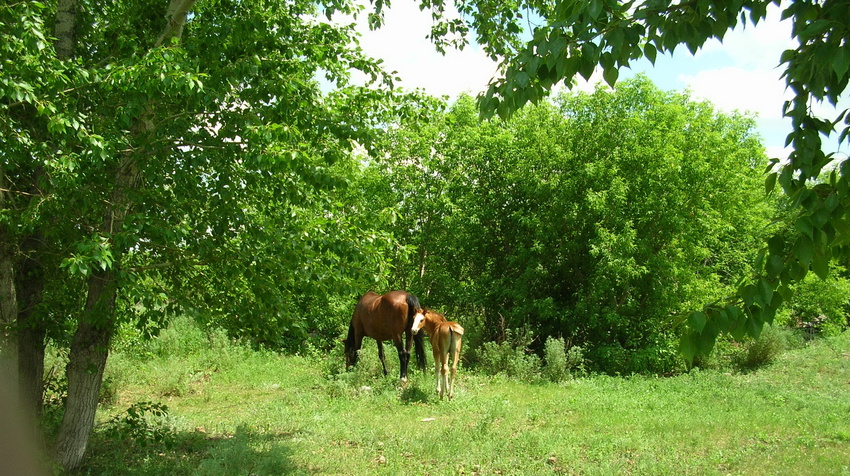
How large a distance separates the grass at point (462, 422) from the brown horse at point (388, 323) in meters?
0.49

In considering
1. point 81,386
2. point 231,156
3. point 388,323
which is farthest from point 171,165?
point 388,323

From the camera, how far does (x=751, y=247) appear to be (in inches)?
709

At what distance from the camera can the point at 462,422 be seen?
8656 millimetres

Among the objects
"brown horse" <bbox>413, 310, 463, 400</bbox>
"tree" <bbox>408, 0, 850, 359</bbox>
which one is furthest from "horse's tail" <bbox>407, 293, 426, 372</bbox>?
"tree" <bbox>408, 0, 850, 359</bbox>

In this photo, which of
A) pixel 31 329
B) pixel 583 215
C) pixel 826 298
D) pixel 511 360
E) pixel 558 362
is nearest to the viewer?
pixel 31 329

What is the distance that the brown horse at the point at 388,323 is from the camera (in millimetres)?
11820

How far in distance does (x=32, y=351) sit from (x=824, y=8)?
796 centimetres

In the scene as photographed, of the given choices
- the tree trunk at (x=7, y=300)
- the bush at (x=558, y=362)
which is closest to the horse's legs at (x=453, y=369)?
the bush at (x=558, y=362)

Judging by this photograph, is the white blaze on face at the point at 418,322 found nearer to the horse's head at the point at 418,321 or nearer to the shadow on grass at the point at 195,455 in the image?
the horse's head at the point at 418,321

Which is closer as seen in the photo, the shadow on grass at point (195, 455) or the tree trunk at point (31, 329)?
the shadow on grass at point (195, 455)

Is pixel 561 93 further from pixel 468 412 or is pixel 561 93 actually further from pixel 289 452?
pixel 289 452

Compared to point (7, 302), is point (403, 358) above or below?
below

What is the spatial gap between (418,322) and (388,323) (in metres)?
1.38

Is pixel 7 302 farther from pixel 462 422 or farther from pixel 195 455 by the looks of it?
pixel 462 422
